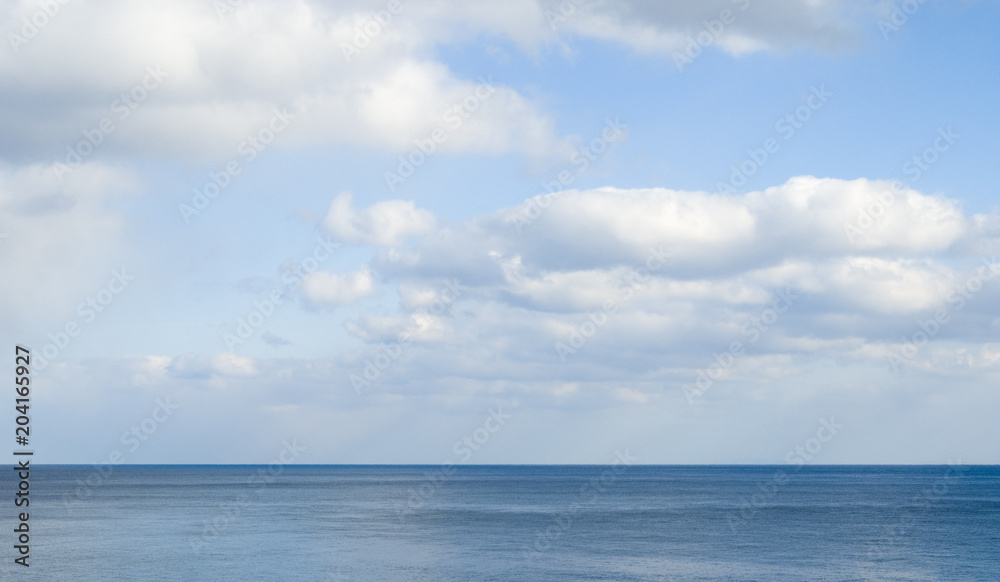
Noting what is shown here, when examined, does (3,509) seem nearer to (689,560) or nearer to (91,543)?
(91,543)

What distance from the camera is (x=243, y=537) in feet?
263

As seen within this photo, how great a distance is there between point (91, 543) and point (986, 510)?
107 metres

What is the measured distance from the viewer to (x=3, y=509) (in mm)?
122375

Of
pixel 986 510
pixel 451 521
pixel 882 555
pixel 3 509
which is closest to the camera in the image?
pixel 882 555

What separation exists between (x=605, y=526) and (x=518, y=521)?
11637 mm

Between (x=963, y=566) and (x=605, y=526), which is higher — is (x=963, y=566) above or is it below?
below

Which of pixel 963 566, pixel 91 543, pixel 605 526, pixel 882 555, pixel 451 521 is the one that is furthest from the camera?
pixel 451 521

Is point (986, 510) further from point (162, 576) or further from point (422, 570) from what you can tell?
point (162, 576)

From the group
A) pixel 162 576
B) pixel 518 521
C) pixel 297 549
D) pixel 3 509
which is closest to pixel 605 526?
pixel 518 521

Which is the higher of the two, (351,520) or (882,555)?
(351,520)

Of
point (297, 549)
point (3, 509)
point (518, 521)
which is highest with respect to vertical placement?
point (3, 509)

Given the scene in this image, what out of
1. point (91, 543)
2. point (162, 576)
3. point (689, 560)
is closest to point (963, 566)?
point (689, 560)

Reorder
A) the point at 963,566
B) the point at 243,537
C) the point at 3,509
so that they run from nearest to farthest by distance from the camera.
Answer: the point at 963,566, the point at 243,537, the point at 3,509

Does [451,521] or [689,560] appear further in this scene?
[451,521]
